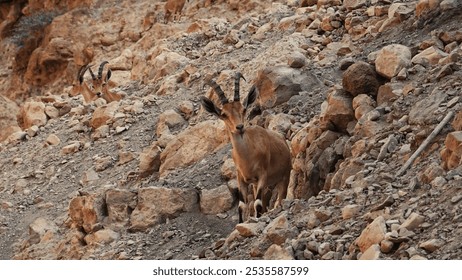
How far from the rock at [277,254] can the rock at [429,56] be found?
12.5 feet

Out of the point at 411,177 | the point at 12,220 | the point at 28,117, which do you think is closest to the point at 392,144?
the point at 411,177

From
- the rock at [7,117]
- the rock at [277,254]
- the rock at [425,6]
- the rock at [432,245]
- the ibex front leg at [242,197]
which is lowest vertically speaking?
the rock at [7,117]

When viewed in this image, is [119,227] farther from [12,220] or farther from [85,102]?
[85,102]

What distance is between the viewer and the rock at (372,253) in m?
7.64

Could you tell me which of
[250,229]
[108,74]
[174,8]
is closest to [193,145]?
[250,229]

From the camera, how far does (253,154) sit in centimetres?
1137

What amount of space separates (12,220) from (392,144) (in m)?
7.74

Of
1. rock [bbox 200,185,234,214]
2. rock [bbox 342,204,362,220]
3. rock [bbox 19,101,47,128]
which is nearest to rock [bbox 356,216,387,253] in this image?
rock [bbox 342,204,362,220]

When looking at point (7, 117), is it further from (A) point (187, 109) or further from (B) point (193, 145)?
(B) point (193, 145)

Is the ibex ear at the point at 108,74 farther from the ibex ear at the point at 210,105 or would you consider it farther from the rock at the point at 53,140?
the ibex ear at the point at 210,105

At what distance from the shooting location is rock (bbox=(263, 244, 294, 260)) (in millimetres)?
8469

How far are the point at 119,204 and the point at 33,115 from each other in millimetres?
9146

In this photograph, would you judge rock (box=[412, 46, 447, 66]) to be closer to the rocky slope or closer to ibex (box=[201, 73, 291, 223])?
the rocky slope

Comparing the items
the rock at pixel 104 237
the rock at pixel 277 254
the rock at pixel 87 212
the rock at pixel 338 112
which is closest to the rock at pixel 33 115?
the rock at pixel 87 212
